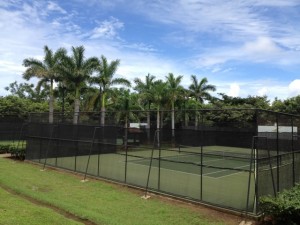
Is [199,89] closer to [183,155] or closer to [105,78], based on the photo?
[105,78]

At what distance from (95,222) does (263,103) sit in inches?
1941

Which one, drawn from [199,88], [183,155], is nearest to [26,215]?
[183,155]

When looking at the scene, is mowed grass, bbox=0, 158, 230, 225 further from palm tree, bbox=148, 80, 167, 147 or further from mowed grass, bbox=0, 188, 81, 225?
palm tree, bbox=148, 80, 167, 147

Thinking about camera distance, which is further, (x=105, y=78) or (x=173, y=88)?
(x=173, y=88)

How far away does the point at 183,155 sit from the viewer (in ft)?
63.1

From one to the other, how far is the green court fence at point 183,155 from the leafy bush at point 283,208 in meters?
0.76

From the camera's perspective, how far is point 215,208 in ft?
36.1

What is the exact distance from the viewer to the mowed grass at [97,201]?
9.55m

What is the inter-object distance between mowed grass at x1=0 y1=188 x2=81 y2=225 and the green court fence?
481 centimetres

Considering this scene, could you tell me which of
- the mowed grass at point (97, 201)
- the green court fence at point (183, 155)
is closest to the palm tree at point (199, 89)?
the green court fence at point (183, 155)

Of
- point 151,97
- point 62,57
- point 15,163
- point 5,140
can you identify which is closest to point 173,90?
point 151,97

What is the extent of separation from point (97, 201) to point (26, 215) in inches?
128

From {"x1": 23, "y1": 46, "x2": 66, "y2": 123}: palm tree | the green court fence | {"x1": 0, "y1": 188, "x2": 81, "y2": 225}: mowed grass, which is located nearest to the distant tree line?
{"x1": 23, "y1": 46, "x2": 66, "y2": 123}: palm tree

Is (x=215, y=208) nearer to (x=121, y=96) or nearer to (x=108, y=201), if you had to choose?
(x=108, y=201)
